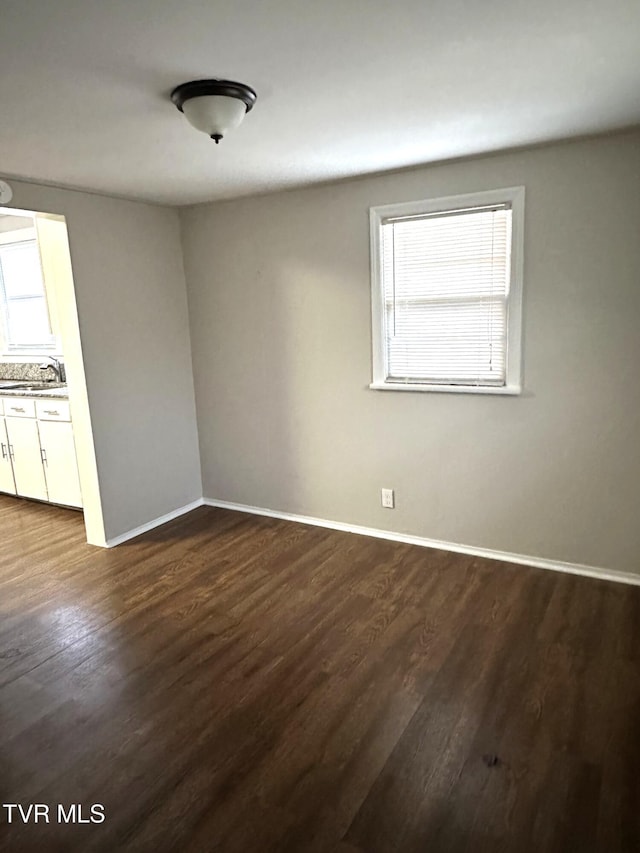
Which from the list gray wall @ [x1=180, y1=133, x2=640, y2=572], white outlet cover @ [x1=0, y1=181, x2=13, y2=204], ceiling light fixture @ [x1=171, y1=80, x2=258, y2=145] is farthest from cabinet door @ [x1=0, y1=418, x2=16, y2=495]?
ceiling light fixture @ [x1=171, y1=80, x2=258, y2=145]

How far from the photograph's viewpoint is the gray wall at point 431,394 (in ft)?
9.30

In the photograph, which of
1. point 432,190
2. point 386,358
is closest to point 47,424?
point 386,358

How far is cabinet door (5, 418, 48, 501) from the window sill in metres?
2.81

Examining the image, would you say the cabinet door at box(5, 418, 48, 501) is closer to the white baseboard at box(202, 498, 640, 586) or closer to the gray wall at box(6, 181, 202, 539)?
the gray wall at box(6, 181, 202, 539)

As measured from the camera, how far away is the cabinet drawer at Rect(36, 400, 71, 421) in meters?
4.13

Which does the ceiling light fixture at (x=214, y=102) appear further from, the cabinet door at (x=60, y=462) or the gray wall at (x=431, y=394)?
the cabinet door at (x=60, y=462)

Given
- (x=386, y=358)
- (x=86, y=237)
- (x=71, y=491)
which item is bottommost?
(x=71, y=491)

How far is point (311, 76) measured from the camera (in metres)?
1.86

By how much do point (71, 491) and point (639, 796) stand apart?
398 cm

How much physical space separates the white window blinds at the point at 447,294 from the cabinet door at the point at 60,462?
2.53 m

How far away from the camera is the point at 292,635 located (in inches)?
105

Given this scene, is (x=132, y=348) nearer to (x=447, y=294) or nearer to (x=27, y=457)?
(x=27, y=457)

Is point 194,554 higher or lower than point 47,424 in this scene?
lower

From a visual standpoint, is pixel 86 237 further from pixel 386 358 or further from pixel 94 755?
pixel 94 755
